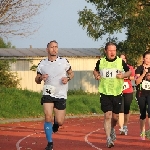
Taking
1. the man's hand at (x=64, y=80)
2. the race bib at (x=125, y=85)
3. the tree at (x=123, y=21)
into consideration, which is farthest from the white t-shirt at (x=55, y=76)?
the tree at (x=123, y=21)

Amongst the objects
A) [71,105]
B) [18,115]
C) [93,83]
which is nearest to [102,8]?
[93,83]

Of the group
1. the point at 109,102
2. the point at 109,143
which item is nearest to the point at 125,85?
the point at 109,102

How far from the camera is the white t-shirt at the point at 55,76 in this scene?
13117mm

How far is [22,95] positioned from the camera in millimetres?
33938

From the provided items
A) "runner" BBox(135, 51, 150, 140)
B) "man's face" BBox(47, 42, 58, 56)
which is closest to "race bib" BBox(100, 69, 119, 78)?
"runner" BBox(135, 51, 150, 140)

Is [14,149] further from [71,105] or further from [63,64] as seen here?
[71,105]

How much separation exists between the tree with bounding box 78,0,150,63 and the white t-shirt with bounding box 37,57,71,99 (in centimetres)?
3294

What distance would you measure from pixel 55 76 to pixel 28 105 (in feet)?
62.2

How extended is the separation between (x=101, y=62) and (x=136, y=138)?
3.14 metres

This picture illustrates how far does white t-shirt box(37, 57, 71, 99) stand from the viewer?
1312 cm

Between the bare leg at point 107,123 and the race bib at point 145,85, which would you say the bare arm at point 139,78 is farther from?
the bare leg at point 107,123

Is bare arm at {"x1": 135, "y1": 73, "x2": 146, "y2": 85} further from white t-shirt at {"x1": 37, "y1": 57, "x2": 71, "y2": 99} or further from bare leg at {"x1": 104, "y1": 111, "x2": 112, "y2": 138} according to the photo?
white t-shirt at {"x1": 37, "y1": 57, "x2": 71, "y2": 99}

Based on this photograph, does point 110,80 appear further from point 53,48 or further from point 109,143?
point 53,48

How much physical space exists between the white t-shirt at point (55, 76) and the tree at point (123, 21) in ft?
108
